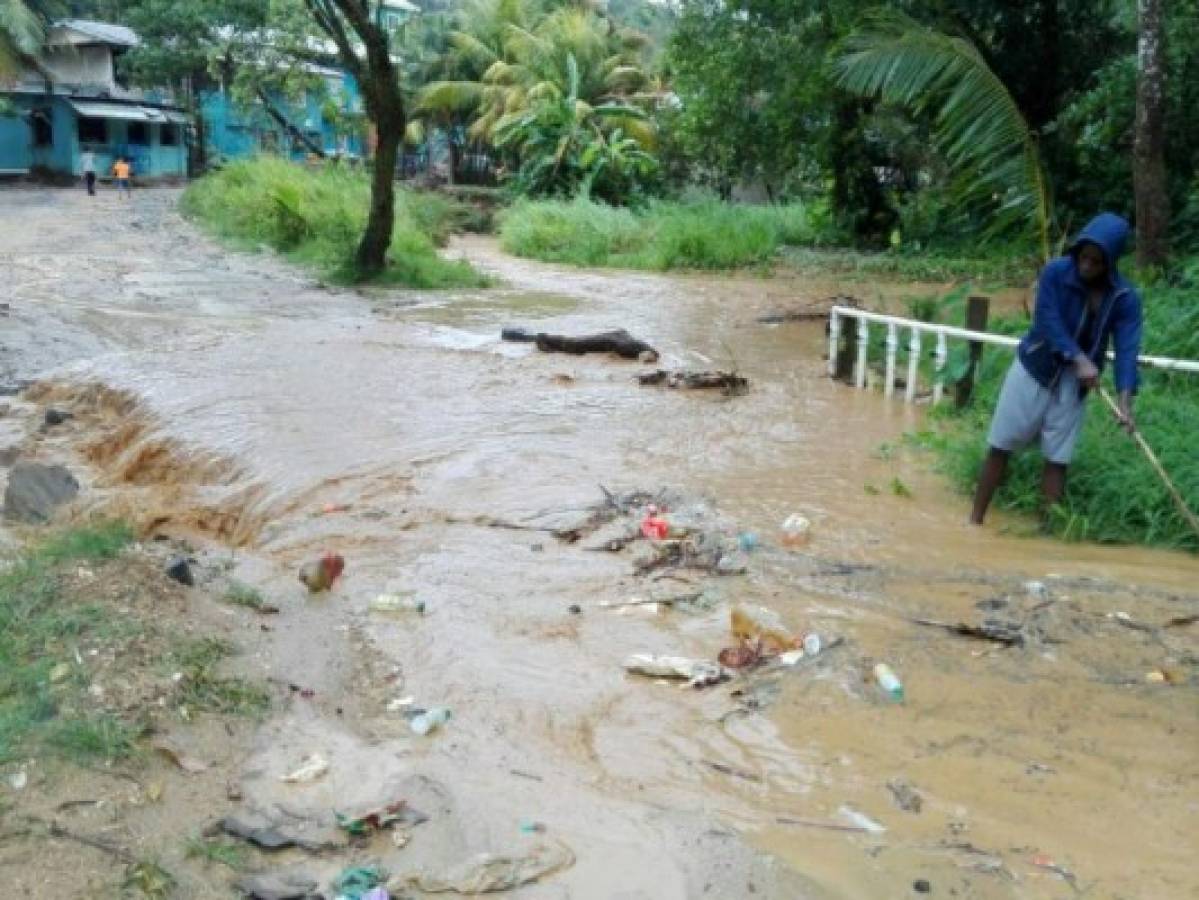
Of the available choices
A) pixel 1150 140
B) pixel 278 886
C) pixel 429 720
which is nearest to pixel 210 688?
pixel 429 720

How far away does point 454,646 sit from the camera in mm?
5078

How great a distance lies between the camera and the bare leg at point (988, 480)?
20.9ft

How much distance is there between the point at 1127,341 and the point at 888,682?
2227 millimetres

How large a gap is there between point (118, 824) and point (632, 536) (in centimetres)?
332

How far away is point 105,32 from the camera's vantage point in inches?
1558

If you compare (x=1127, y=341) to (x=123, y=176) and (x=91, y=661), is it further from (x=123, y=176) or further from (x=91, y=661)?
(x=123, y=176)

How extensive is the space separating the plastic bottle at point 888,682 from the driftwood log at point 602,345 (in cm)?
713

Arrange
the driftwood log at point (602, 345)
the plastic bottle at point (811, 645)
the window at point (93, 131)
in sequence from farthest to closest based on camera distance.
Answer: the window at point (93, 131), the driftwood log at point (602, 345), the plastic bottle at point (811, 645)

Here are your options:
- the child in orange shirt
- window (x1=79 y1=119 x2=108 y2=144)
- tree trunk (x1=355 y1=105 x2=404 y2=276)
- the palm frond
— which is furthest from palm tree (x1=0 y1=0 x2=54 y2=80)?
tree trunk (x1=355 y1=105 x2=404 y2=276)

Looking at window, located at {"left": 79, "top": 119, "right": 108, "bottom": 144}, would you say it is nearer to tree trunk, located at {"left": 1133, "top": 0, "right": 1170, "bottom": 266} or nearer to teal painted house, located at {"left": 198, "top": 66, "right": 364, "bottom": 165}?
teal painted house, located at {"left": 198, "top": 66, "right": 364, "bottom": 165}

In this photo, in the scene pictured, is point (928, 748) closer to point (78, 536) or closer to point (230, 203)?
point (78, 536)

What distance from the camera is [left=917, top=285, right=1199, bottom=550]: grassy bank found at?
6.25 metres

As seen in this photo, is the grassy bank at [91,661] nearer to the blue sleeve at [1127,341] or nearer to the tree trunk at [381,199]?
the blue sleeve at [1127,341]

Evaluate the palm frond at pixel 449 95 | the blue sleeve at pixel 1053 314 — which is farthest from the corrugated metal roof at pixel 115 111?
the blue sleeve at pixel 1053 314
